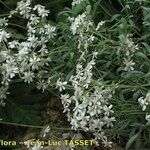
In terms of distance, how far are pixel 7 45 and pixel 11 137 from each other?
0.75 meters

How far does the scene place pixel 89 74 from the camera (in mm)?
2924

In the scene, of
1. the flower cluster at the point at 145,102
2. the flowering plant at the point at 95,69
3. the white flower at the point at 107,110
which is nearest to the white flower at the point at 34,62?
the flowering plant at the point at 95,69

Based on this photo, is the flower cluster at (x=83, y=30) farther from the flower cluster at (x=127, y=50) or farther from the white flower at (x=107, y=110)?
the white flower at (x=107, y=110)

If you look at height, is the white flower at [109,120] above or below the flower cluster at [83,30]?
below

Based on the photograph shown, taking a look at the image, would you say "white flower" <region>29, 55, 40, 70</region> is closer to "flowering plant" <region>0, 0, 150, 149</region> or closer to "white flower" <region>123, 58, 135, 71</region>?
"flowering plant" <region>0, 0, 150, 149</region>

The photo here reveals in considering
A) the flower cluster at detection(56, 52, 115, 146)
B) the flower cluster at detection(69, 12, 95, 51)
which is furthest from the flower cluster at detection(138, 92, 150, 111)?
the flower cluster at detection(69, 12, 95, 51)

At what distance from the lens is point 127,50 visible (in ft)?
9.62

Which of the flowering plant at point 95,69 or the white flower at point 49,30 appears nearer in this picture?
the flowering plant at point 95,69

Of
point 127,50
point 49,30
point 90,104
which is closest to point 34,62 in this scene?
point 49,30

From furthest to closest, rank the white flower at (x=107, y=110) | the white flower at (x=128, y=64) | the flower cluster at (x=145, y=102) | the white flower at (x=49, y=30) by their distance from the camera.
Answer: the white flower at (x=49, y=30) → the white flower at (x=128, y=64) → the white flower at (x=107, y=110) → the flower cluster at (x=145, y=102)

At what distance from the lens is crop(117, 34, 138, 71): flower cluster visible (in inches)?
115

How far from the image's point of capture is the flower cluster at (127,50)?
2912mm

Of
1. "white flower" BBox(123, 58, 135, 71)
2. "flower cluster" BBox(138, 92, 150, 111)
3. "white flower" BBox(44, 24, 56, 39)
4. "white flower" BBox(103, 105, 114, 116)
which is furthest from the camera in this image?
"white flower" BBox(44, 24, 56, 39)

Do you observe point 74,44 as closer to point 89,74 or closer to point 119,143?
point 89,74
